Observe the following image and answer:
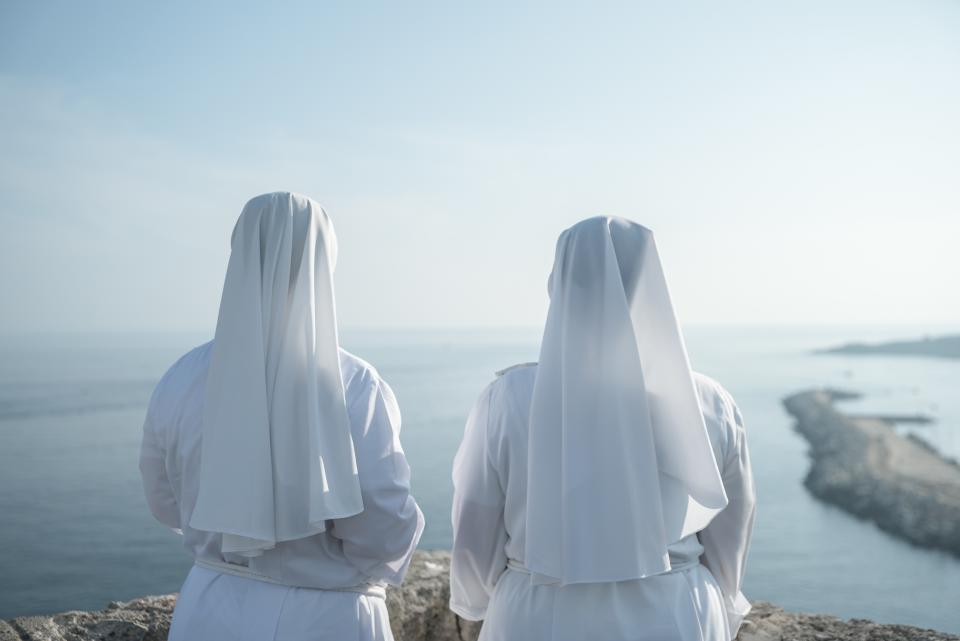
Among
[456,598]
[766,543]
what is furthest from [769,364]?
[456,598]

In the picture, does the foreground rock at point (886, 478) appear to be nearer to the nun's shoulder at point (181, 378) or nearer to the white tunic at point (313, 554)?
the white tunic at point (313, 554)

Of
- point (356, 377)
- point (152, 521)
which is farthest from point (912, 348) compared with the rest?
point (356, 377)

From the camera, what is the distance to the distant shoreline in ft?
433

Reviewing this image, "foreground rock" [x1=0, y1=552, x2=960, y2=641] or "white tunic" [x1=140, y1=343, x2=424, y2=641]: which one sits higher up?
"white tunic" [x1=140, y1=343, x2=424, y2=641]

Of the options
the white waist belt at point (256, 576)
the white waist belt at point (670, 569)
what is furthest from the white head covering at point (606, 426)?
the white waist belt at point (256, 576)

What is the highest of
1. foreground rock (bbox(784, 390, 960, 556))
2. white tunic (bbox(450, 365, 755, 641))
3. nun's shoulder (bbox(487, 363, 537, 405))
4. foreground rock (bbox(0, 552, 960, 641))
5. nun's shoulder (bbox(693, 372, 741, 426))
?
nun's shoulder (bbox(487, 363, 537, 405))

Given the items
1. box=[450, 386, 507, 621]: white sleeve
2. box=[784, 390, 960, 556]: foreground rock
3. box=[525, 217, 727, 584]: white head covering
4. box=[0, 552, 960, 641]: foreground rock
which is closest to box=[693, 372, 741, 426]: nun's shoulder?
box=[525, 217, 727, 584]: white head covering

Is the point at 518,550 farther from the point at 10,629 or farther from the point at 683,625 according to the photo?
the point at 10,629

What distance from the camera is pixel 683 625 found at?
7.52ft

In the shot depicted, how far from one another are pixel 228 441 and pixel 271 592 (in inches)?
18.9

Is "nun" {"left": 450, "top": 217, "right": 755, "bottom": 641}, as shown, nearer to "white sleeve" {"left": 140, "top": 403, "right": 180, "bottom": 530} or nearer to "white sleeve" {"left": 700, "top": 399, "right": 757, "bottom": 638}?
"white sleeve" {"left": 700, "top": 399, "right": 757, "bottom": 638}

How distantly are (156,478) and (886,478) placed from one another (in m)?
39.2

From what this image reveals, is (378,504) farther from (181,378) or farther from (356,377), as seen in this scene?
(181,378)

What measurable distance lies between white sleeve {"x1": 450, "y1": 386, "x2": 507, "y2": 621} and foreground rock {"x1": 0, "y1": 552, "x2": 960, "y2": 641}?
811mm
